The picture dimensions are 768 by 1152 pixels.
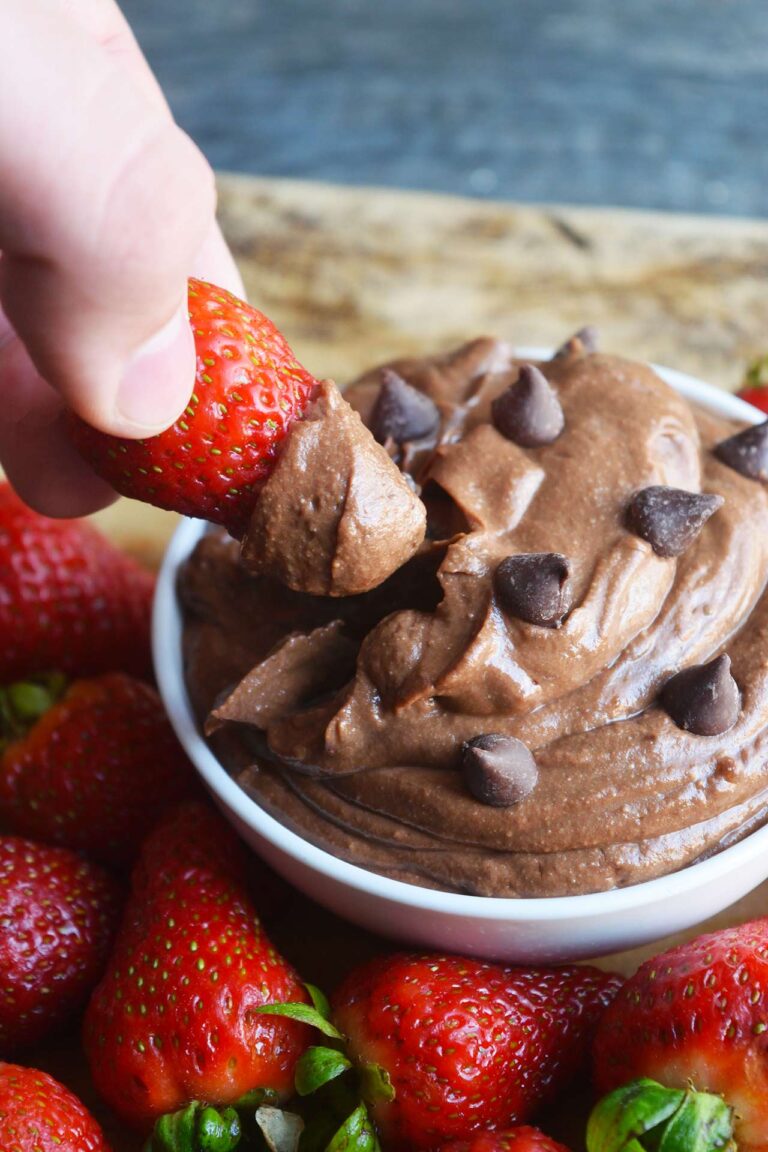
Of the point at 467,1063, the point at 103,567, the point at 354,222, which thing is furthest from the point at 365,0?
the point at 467,1063

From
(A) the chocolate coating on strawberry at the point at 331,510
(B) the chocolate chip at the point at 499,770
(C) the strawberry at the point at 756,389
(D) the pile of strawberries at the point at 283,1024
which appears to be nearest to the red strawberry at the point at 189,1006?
(D) the pile of strawberries at the point at 283,1024

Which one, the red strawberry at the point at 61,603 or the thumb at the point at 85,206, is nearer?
the thumb at the point at 85,206

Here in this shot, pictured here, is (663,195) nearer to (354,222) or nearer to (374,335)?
(354,222)

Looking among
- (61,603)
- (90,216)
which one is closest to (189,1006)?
(61,603)

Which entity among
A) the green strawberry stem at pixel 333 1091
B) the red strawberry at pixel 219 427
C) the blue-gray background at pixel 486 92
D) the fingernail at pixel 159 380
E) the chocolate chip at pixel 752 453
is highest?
the fingernail at pixel 159 380

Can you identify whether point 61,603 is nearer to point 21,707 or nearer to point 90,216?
point 21,707

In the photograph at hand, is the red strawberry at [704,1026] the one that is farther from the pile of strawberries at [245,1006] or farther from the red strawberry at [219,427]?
the red strawberry at [219,427]

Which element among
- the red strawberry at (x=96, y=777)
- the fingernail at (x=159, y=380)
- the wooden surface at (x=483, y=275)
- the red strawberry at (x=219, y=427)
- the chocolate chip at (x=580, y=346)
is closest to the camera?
the fingernail at (x=159, y=380)
